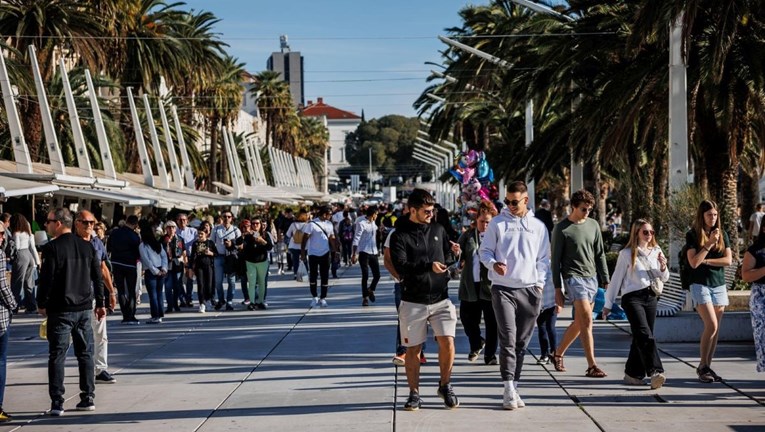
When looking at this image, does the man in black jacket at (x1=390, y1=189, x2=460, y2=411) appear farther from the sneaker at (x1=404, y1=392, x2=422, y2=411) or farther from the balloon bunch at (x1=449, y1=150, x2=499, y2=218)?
the balloon bunch at (x1=449, y1=150, x2=499, y2=218)

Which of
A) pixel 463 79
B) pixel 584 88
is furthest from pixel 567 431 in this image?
pixel 463 79

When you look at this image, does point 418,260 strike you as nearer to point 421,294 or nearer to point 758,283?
point 421,294

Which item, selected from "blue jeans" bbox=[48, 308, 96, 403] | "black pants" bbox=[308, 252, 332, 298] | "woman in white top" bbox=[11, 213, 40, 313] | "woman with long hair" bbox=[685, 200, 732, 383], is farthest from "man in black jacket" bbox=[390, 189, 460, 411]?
"black pants" bbox=[308, 252, 332, 298]

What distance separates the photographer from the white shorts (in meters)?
8.81

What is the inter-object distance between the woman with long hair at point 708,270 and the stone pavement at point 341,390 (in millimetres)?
378

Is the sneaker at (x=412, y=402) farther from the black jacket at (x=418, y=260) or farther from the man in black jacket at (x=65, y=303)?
the man in black jacket at (x=65, y=303)

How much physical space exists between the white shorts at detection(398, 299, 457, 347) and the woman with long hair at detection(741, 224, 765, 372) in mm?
2417

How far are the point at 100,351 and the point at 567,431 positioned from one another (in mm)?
4935

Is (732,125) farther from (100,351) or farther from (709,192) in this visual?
(100,351)

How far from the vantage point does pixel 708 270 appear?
1005 cm

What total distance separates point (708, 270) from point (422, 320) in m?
2.86

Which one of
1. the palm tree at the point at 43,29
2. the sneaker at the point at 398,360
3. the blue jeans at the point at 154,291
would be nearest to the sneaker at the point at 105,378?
the sneaker at the point at 398,360

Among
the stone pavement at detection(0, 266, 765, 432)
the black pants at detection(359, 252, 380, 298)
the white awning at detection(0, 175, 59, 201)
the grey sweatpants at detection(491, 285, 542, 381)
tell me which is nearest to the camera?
the stone pavement at detection(0, 266, 765, 432)

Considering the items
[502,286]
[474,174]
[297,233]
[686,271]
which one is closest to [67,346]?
[502,286]
